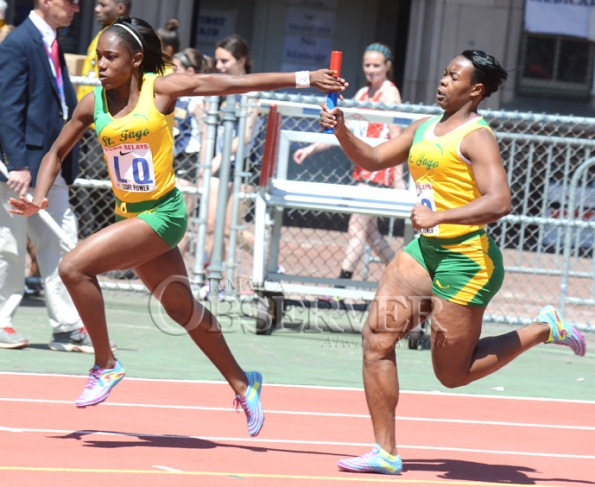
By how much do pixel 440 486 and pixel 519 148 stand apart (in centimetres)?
540

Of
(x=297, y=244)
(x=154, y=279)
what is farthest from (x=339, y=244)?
(x=154, y=279)

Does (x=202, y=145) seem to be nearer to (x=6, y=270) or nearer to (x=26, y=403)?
(x=6, y=270)

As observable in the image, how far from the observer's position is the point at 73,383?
22.9 ft

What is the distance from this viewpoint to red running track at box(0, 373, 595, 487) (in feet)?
16.6

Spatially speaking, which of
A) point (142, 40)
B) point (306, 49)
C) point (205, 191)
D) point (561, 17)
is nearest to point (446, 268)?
point (142, 40)

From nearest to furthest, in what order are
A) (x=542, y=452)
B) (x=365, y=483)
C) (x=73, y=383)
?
(x=365, y=483)
(x=542, y=452)
(x=73, y=383)

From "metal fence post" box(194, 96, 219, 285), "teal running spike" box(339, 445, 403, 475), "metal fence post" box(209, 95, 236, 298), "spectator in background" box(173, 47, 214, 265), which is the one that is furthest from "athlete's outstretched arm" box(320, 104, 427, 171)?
"spectator in background" box(173, 47, 214, 265)

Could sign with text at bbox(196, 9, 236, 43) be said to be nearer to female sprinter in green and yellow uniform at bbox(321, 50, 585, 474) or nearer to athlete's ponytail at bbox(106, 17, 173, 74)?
athlete's ponytail at bbox(106, 17, 173, 74)

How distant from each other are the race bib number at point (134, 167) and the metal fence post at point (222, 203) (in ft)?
14.0

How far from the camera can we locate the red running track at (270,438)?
5074 mm

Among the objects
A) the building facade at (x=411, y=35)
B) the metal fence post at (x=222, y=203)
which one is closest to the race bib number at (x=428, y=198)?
the metal fence post at (x=222, y=203)

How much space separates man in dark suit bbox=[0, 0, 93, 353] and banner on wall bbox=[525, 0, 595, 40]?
29.1 feet

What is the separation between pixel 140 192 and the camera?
569 cm

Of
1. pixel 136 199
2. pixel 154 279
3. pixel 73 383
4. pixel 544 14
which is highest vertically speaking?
pixel 544 14
